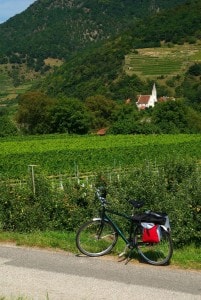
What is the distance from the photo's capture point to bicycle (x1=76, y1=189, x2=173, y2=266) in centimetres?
829

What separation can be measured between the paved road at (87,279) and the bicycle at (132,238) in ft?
0.86

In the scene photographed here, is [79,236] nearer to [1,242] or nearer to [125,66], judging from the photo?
[1,242]

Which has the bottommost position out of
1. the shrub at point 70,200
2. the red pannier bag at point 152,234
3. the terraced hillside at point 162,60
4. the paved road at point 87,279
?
the terraced hillside at point 162,60

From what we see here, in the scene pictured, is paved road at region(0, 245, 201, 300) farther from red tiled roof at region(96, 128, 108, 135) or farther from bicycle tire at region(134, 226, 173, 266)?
red tiled roof at region(96, 128, 108, 135)

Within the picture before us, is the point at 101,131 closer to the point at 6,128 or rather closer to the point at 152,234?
the point at 6,128

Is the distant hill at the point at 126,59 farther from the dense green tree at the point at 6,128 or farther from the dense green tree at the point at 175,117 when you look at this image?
the dense green tree at the point at 6,128

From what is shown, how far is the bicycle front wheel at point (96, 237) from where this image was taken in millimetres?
8797

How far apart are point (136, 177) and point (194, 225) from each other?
9.22 ft

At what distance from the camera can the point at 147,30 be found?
17775 cm

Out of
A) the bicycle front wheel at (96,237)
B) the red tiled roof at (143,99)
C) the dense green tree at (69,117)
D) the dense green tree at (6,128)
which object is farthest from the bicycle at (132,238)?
the red tiled roof at (143,99)

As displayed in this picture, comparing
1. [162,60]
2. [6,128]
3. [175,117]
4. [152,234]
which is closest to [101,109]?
[175,117]

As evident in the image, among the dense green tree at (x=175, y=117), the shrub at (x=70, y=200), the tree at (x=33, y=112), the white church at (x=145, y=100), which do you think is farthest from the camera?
the white church at (x=145, y=100)

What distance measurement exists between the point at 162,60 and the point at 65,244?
14595cm

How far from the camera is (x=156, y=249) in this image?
8.62 metres
